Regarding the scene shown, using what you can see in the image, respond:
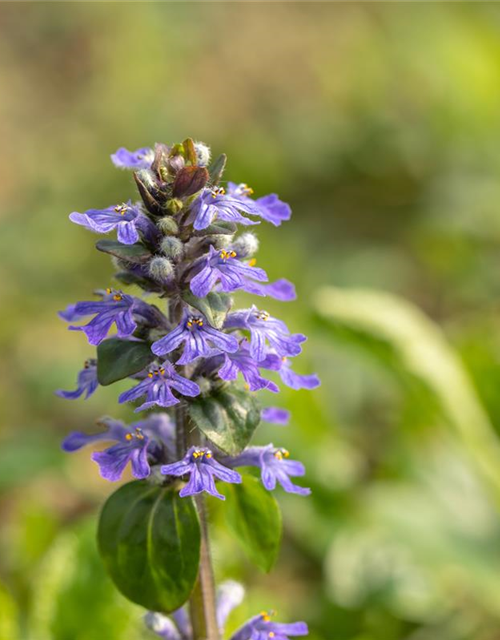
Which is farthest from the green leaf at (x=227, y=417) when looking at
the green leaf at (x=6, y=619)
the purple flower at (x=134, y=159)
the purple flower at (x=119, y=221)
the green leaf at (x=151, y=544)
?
the green leaf at (x=6, y=619)

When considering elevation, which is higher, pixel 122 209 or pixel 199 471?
pixel 122 209

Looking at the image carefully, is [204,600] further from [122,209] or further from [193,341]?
[122,209]

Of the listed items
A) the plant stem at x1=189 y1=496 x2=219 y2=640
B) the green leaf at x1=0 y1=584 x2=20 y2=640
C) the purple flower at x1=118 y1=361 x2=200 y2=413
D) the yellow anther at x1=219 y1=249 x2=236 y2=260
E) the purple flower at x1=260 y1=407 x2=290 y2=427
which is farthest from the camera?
the green leaf at x1=0 y1=584 x2=20 y2=640

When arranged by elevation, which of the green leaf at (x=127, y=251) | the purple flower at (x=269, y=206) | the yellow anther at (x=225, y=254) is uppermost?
the purple flower at (x=269, y=206)

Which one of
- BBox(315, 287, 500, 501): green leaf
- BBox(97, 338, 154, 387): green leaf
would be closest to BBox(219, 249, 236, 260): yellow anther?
BBox(97, 338, 154, 387): green leaf

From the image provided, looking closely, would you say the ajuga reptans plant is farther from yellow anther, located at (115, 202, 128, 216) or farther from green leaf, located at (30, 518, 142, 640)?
green leaf, located at (30, 518, 142, 640)

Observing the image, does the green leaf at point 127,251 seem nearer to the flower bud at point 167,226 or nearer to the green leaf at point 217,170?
the flower bud at point 167,226

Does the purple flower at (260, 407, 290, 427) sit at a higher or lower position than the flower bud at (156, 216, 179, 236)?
lower

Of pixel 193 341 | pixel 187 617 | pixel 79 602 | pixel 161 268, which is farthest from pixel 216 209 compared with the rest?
pixel 79 602
